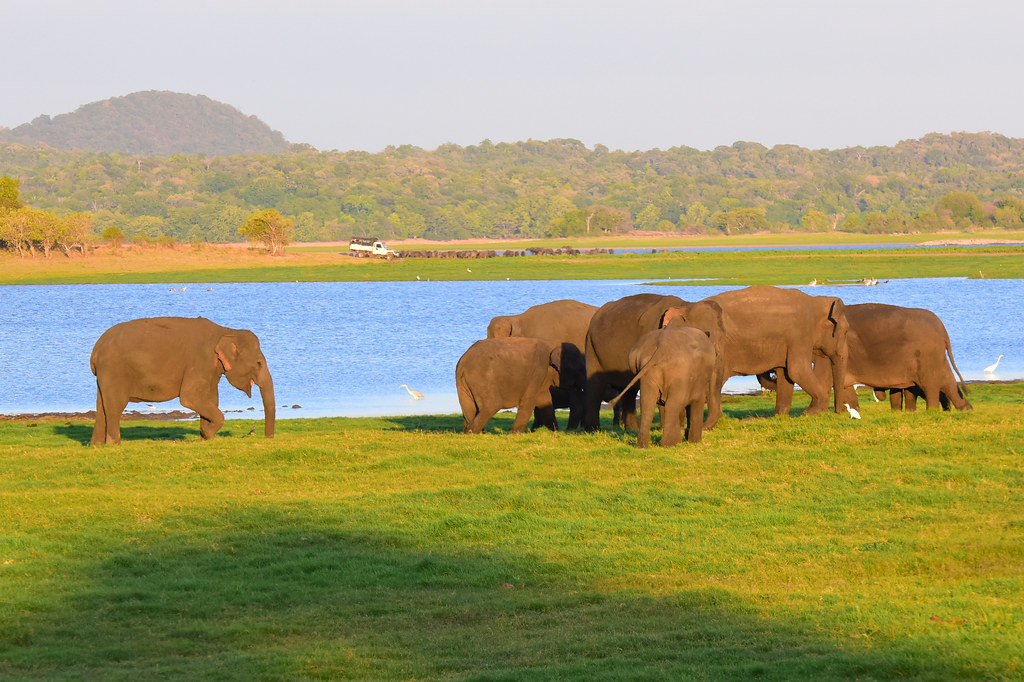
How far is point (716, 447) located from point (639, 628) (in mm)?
7321

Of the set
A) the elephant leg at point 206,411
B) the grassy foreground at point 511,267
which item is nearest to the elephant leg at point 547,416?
the elephant leg at point 206,411

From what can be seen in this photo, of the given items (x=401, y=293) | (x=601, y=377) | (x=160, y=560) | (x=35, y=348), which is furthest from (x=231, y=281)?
(x=160, y=560)

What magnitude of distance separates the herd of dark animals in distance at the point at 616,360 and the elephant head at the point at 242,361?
0.02 meters

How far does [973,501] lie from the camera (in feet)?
45.3

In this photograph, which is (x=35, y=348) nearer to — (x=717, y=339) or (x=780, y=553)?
(x=717, y=339)

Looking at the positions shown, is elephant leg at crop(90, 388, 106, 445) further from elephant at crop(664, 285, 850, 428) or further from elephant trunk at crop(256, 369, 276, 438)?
elephant at crop(664, 285, 850, 428)

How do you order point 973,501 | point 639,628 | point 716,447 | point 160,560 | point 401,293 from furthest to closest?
point 401,293
point 716,447
point 973,501
point 160,560
point 639,628

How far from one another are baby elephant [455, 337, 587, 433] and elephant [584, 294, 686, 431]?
47cm

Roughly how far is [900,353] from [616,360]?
470 cm

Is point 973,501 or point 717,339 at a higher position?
point 717,339

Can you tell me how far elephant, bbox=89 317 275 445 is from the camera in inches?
722

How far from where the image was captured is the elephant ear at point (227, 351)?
18797 millimetres

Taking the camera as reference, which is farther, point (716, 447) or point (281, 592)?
point (716, 447)

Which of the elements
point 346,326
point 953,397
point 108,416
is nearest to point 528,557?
point 108,416
